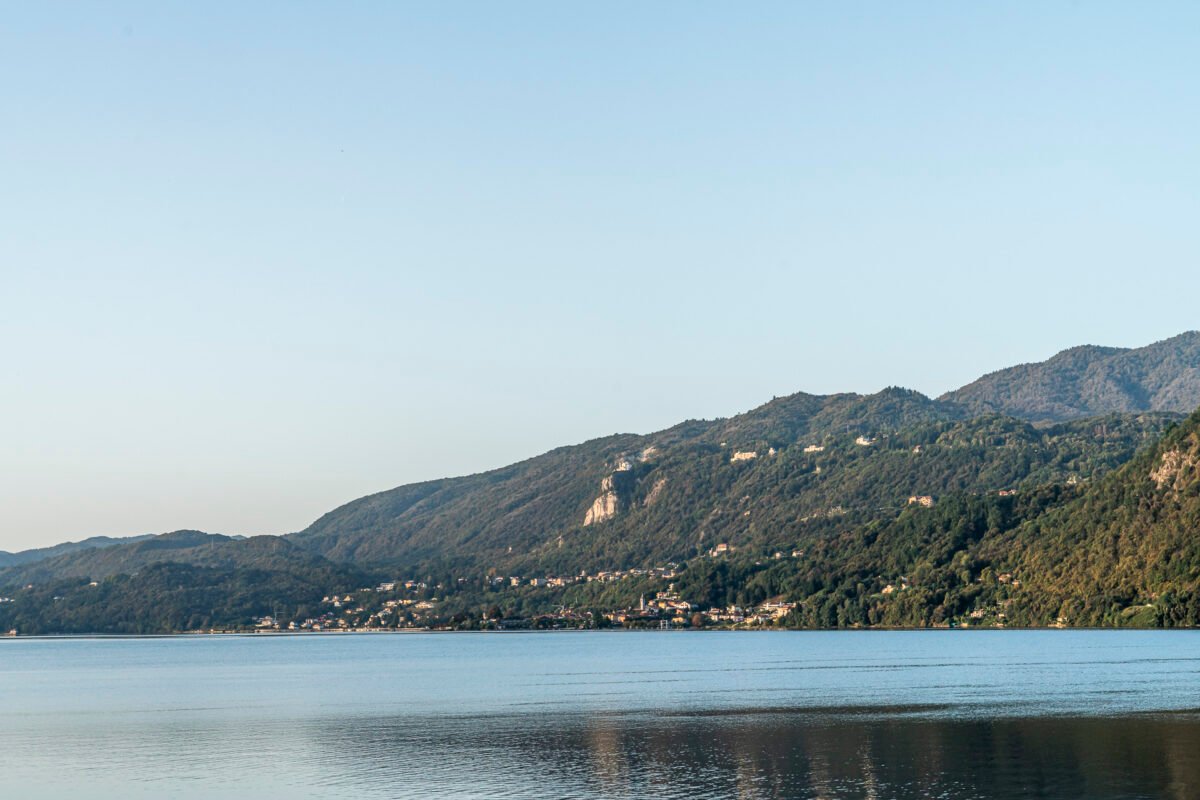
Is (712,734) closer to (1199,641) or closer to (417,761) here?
(417,761)

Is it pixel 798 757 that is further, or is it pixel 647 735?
pixel 647 735

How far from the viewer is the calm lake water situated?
66.0 m

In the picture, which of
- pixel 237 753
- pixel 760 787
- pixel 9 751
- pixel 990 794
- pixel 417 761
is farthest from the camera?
pixel 9 751

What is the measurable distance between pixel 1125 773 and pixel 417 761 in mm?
35633

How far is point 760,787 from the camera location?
63.9 meters

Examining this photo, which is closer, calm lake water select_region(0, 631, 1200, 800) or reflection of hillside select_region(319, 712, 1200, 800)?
reflection of hillside select_region(319, 712, 1200, 800)

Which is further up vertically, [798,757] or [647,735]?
[647,735]

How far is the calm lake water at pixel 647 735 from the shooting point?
2598 inches

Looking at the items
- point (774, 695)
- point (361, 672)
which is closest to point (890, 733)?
point (774, 695)

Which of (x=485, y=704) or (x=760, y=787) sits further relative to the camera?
(x=485, y=704)

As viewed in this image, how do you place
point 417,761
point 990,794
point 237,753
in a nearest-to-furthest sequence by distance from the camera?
point 990,794, point 417,761, point 237,753

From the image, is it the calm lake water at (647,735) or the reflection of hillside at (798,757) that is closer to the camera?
the reflection of hillside at (798,757)

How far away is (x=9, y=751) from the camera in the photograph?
8844cm

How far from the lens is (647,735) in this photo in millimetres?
87750
